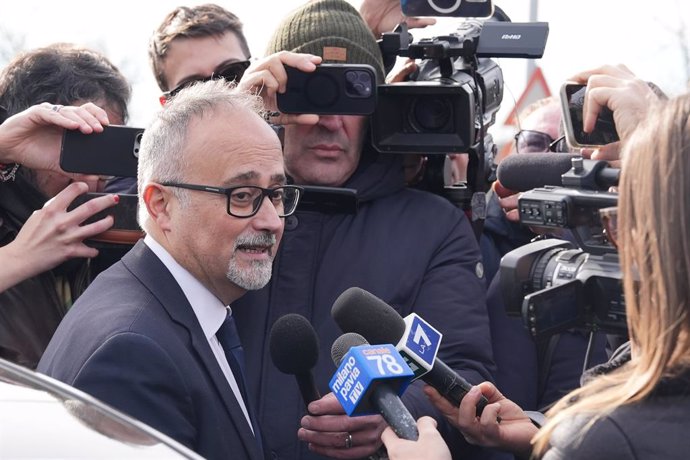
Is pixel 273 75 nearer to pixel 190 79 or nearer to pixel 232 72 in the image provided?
pixel 232 72

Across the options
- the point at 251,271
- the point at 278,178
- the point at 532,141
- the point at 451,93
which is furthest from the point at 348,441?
the point at 532,141

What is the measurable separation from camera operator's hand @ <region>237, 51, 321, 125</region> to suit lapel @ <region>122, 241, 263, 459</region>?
2.56ft

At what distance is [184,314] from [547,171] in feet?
3.16

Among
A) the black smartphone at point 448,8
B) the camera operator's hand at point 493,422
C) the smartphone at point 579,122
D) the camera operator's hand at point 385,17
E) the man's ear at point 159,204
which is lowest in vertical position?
the camera operator's hand at point 493,422

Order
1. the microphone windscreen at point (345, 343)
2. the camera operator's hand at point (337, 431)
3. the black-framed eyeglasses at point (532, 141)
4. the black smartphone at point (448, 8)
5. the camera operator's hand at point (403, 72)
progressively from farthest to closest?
the black-framed eyeglasses at point (532, 141), the camera operator's hand at point (403, 72), the black smartphone at point (448, 8), the camera operator's hand at point (337, 431), the microphone windscreen at point (345, 343)

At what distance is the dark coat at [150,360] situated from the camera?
263 centimetres

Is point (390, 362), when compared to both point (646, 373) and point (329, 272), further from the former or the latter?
point (329, 272)

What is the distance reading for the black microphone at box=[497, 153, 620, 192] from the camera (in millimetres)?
2740

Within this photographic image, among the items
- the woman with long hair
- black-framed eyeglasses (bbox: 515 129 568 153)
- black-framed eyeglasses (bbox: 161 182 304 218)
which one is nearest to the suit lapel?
black-framed eyeglasses (bbox: 161 182 304 218)

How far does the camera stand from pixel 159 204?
314 cm

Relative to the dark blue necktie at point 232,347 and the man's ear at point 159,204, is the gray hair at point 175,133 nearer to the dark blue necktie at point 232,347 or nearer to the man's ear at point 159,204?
the man's ear at point 159,204

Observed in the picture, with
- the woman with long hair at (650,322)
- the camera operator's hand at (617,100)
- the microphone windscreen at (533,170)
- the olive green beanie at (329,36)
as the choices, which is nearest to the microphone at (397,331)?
the woman with long hair at (650,322)

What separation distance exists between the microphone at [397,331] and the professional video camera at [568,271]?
21 cm

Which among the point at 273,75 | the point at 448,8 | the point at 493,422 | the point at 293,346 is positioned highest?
the point at 448,8
